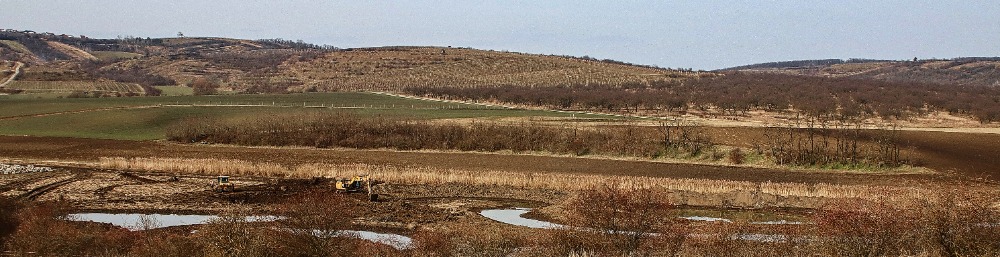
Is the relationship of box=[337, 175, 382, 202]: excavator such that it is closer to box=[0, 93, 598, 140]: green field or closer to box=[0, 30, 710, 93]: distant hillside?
box=[0, 93, 598, 140]: green field

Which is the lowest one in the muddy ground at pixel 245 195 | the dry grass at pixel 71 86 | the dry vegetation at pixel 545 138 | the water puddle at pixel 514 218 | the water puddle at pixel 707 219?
the water puddle at pixel 514 218

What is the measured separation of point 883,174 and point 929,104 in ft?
210

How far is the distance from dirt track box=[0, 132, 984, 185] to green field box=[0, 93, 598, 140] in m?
7.88

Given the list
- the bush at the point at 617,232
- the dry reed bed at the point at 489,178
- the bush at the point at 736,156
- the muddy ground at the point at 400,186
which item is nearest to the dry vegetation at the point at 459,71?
the muddy ground at the point at 400,186

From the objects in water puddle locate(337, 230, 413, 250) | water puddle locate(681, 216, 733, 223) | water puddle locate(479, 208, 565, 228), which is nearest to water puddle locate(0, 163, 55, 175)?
water puddle locate(337, 230, 413, 250)

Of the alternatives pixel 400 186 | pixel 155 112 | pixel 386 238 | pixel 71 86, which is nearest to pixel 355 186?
pixel 400 186

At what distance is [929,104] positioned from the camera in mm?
108750

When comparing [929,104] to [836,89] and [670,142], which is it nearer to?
[836,89]

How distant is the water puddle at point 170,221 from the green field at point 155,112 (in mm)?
40476

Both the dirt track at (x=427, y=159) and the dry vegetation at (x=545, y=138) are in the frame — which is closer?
the dirt track at (x=427, y=159)

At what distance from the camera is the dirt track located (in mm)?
53594

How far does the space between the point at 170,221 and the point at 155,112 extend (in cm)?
5999

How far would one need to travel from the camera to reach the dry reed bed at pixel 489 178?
44156 millimetres

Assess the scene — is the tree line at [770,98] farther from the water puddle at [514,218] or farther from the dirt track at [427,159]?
the water puddle at [514,218]
